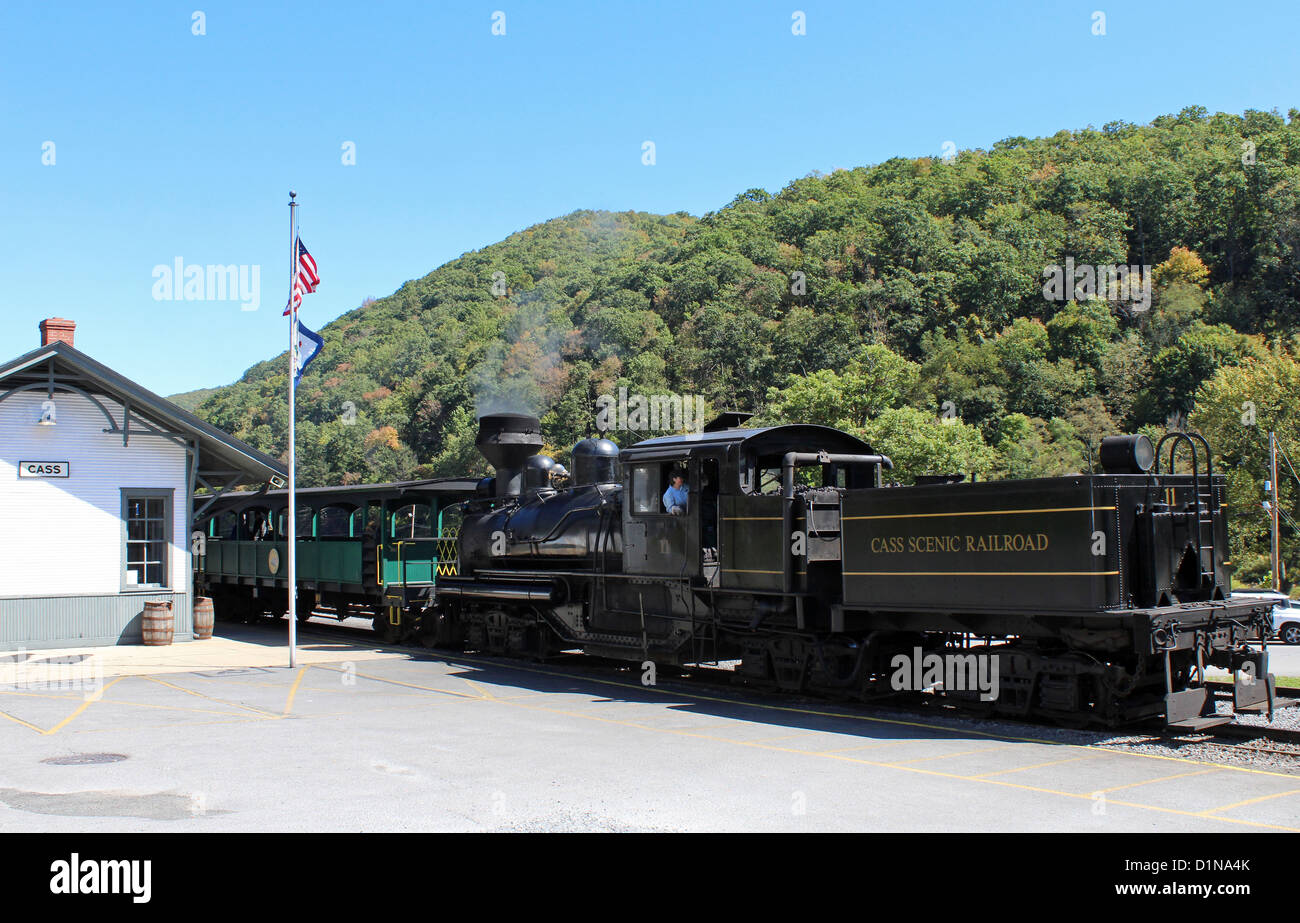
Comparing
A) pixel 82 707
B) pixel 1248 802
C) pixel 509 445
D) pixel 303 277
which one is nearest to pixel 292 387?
pixel 303 277

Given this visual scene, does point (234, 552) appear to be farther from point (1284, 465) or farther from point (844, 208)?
point (844, 208)

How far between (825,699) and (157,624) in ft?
44.8

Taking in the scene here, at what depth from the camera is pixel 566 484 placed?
1812cm

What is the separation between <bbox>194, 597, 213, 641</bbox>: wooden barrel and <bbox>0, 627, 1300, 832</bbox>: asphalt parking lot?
7.93 metres

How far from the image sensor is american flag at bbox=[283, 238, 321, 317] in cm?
1655

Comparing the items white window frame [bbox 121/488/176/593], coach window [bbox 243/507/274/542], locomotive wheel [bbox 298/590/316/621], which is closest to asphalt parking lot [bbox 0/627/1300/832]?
white window frame [bbox 121/488/176/593]

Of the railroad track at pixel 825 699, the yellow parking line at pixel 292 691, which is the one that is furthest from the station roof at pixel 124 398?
the yellow parking line at pixel 292 691

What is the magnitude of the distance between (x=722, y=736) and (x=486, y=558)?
8.33 m

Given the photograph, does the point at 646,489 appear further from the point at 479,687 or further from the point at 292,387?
the point at 292,387

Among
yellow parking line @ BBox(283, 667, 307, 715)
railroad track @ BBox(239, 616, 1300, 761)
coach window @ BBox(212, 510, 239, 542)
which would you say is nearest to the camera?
railroad track @ BBox(239, 616, 1300, 761)

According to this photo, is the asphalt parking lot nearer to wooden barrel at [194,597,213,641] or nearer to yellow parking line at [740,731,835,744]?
yellow parking line at [740,731,835,744]

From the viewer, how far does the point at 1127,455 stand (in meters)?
9.96
